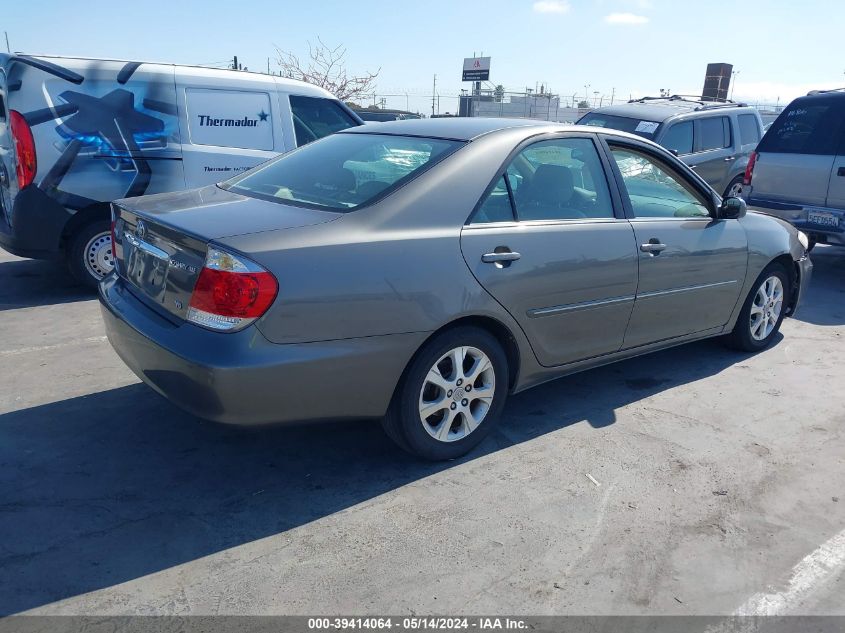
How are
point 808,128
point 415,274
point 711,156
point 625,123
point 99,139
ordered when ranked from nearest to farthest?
1. point 415,274
2. point 99,139
3. point 808,128
4. point 625,123
5. point 711,156

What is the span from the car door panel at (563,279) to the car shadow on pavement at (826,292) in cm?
277

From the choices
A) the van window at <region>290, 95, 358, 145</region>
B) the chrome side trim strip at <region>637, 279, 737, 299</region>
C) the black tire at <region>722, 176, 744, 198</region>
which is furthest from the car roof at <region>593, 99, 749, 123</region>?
the chrome side trim strip at <region>637, 279, 737, 299</region>

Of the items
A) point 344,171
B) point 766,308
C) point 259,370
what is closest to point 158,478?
point 259,370

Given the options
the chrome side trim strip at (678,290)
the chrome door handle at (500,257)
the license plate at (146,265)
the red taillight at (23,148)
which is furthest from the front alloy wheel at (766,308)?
the red taillight at (23,148)

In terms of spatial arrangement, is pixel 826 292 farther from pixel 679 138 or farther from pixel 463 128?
pixel 463 128

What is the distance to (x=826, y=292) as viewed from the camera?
7719mm

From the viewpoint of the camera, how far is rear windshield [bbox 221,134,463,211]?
3523 mm

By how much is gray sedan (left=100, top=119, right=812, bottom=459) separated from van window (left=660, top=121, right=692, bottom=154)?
5750 mm

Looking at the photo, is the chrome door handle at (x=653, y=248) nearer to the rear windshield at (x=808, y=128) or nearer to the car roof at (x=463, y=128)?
the car roof at (x=463, y=128)

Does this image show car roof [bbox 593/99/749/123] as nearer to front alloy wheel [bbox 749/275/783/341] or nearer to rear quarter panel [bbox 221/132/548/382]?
front alloy wheel [bbox 749/275/783/341]

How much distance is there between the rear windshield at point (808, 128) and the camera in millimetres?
7766

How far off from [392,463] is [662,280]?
2.03 metres

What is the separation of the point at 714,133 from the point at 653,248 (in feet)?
25.1

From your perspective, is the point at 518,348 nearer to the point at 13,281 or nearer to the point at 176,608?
the point at 176,608
